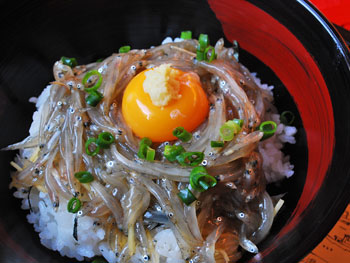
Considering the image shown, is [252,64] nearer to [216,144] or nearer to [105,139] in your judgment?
[216,144]

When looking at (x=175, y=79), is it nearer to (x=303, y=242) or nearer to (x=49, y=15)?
(x=303, y=242)

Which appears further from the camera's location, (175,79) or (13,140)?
(13,140)

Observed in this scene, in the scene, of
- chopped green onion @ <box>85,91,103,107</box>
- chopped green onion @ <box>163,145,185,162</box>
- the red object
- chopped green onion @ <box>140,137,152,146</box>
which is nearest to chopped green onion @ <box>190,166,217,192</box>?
chopped green onion @ <box>163,145,185,162</box>

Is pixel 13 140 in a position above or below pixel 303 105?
below

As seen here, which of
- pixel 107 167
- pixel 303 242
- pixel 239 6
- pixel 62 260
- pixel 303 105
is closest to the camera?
pixel 303 242

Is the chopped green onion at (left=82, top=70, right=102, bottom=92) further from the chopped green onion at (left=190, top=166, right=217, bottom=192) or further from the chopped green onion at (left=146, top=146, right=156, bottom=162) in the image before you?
the chopped green onion at (left=190, top=166, right=217, bottom=192)

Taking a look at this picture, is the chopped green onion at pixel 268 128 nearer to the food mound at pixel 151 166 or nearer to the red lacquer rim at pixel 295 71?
the food mound at pixel 151 166

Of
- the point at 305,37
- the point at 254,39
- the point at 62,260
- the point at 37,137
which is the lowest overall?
the point at 62,260

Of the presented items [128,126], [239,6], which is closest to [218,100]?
[128,126]
